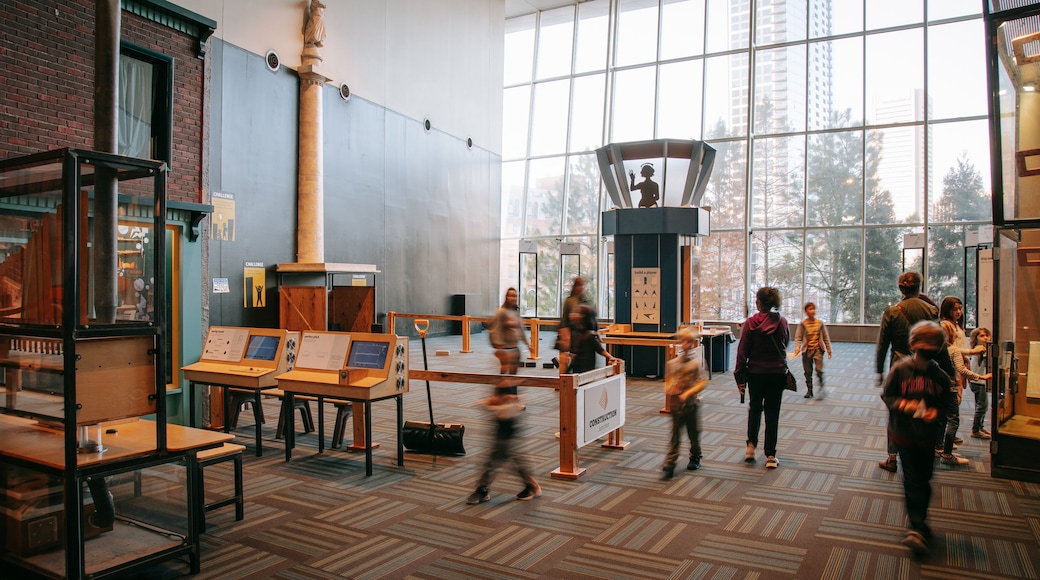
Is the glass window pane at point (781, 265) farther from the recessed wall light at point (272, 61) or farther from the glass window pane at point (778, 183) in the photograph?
the recessed wall light at point (272, 61)

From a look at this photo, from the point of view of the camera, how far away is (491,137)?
19.2m

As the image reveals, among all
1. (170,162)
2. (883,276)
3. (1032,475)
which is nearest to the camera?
(1032,475)

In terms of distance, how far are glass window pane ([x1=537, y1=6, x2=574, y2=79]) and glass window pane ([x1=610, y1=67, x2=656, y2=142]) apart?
1.89m

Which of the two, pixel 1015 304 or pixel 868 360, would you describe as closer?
pixel 1015 304

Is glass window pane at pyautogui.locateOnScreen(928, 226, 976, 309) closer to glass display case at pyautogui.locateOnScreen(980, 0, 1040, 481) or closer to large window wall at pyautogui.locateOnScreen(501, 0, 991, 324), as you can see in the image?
large window wall at pyautogui.locateOnScreen(501, 0, 991, 324)

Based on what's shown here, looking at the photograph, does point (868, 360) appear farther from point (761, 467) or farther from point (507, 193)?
point (507, 193)

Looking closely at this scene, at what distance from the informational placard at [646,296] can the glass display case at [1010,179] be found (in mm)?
5190

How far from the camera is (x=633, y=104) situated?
1888 centimetres

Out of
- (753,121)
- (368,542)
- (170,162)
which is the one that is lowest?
(368,542)

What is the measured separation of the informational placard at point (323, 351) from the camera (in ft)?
18.0

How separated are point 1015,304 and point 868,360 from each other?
749cm

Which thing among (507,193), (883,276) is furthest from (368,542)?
(507,193)

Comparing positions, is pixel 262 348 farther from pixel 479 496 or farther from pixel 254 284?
pixel 254 284

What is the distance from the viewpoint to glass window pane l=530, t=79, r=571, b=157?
19969 mm
